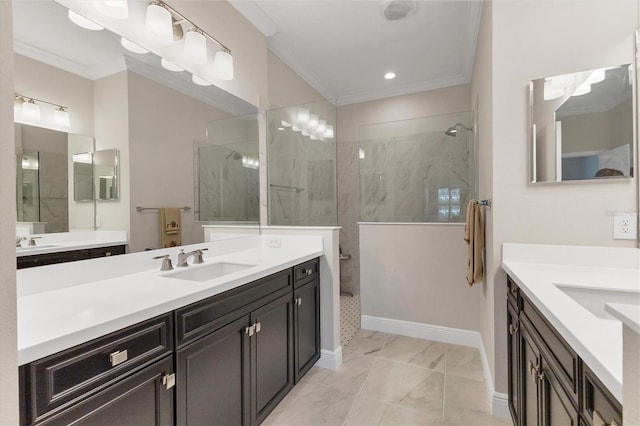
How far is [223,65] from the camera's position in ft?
6.78

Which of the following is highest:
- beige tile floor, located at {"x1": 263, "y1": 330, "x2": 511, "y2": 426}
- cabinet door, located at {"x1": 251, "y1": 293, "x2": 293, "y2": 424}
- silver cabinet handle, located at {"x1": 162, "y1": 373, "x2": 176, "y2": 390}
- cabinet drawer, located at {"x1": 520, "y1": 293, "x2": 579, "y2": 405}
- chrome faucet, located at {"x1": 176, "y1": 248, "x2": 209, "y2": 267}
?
chrome faucet, located at {"x1": 176, "y1": 248, "x2": 209, "y2": 267}

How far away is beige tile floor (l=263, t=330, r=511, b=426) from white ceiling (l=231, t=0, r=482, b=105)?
2725 millimetres

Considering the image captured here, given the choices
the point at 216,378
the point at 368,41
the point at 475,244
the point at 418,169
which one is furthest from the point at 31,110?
Answer: the point at 418,169

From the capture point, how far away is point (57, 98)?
4.18 ft

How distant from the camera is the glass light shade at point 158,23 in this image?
1573mm

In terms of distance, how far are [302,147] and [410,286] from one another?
5.71 ft

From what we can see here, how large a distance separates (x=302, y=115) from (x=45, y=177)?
7.16 feet

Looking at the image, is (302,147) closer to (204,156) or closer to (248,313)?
(204,156)

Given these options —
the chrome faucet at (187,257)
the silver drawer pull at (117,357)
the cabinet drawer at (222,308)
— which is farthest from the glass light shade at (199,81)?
the silver drawer pull at (117,357)

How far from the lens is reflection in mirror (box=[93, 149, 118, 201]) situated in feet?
4.64

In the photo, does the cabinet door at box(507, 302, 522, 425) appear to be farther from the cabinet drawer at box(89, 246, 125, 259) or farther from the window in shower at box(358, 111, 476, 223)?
the cabinet drawer at box(89, 246, 125, 259)

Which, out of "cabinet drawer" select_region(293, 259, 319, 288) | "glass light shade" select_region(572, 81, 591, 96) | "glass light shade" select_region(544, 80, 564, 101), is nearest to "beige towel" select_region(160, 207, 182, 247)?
"cabinet drawer" select_region(293, 259, 319, 288)

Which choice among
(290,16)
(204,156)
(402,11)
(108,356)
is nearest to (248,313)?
(108,356)

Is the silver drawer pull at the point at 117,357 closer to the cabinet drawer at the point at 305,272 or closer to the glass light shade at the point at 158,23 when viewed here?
the cabinet drawer at the point at 305,272
